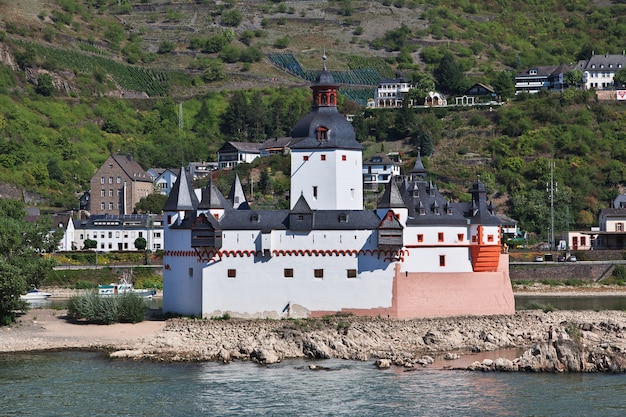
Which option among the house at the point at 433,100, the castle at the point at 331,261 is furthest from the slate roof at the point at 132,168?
the castle at the point at 331,261

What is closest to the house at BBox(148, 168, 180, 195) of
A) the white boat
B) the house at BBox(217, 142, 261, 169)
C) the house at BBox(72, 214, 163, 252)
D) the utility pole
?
the house at BBox(217, 142, 261, 169)

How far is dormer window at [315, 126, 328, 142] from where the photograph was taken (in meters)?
63.1

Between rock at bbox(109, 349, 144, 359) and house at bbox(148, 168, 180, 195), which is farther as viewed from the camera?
house at bbox(148, 168, 180, 195)

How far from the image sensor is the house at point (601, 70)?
150738mm

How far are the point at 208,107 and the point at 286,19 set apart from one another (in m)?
39.9

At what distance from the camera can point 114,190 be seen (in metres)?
124

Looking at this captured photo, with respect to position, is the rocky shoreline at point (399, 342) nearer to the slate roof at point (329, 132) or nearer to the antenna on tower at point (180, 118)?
the slate roof at point (329, 132)

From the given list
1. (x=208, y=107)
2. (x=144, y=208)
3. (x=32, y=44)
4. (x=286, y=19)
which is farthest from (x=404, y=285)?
(x=286, y=19)

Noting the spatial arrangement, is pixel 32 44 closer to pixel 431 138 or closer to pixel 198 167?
pixel 198 167

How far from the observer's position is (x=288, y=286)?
5969 centimetres

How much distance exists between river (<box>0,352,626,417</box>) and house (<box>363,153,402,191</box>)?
69.2 metres

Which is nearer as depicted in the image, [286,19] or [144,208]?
[144,208]

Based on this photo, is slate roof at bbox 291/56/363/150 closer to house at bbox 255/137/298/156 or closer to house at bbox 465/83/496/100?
house at bbox 255/137/298/156

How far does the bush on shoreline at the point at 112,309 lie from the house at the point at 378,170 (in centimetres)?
6192
